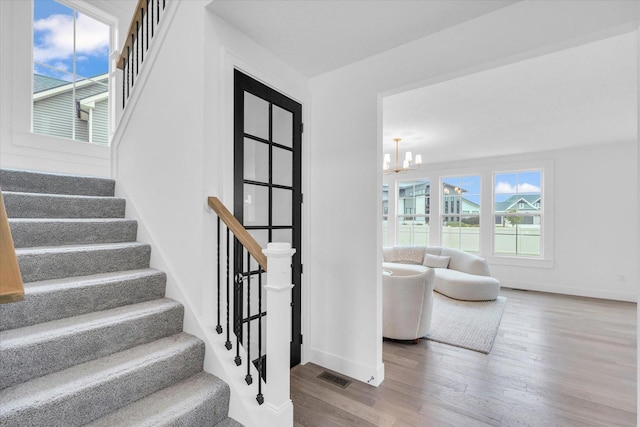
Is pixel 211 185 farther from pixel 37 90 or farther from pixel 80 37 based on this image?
pixel 80 37

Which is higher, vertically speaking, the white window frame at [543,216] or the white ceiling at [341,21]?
the white ceiling at [341,21]

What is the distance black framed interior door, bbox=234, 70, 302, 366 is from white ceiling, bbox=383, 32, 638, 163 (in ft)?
4.80

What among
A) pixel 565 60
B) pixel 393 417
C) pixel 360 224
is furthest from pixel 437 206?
pixel 393 417

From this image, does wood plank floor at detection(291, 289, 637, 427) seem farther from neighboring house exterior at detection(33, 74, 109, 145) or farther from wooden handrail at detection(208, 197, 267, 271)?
neighboring house exterior at detection(33, 74, 109, 145)

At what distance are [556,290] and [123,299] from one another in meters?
6.58

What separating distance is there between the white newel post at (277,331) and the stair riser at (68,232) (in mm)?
1437

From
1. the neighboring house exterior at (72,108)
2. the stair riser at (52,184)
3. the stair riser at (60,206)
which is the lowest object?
the stair riser at (60,206)

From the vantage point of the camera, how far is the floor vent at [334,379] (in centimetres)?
240

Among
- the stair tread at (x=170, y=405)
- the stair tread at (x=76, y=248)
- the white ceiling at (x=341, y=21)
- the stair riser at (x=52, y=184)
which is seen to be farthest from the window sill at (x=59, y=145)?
the stair tread at (x=170, y=405)

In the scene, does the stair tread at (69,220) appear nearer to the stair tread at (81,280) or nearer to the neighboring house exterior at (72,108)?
the stair tread at (81,280)

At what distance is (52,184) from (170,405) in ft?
6.65

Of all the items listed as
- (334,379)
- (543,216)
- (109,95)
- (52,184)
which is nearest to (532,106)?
(543,216)

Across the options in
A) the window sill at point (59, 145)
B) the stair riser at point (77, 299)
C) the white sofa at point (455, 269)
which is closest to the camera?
the stair riser at point (77, 299)

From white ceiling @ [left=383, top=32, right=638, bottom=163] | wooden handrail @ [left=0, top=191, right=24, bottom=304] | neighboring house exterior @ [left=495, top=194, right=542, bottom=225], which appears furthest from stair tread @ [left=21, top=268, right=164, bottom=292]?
neighboring house exterior @ [left=495, top=194, right=542, bottom=225]
